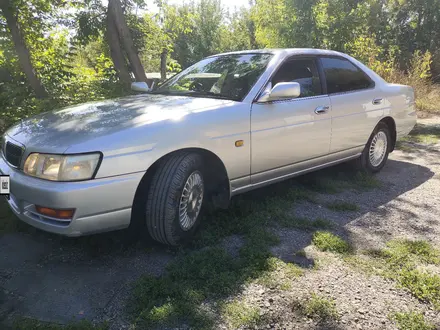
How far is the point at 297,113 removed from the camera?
3557mm

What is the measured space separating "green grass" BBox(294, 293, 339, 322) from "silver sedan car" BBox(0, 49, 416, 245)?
1.08 m

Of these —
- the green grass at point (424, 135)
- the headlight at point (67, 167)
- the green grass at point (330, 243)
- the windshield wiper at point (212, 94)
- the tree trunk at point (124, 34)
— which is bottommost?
the green grass at point (424, 135)

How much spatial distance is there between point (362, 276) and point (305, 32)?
8114 mm

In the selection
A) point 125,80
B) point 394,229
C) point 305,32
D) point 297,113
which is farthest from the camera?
point 305,32

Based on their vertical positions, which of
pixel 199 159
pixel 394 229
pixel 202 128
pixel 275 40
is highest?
pixel 275 40

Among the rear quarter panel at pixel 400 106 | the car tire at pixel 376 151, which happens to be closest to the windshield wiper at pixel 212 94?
the car tire at pixel 376 151

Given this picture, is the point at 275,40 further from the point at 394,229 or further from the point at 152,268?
the point at 152,268

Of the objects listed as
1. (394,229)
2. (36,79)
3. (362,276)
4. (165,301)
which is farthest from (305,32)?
(165,301)

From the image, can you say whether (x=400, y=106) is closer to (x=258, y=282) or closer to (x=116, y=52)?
(x=258, y=282)

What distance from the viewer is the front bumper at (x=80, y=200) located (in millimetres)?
2324

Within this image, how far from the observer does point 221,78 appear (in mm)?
3697

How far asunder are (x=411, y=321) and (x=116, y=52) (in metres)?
6.59

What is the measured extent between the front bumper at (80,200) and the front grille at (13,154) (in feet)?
0.31

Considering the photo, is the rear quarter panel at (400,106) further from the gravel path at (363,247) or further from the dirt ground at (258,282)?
the dirt ground at (258,282)
